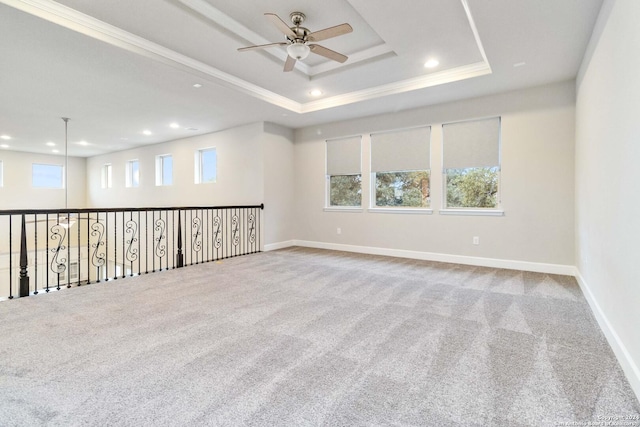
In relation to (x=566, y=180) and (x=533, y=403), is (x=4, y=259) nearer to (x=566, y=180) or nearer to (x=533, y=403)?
(x=533, y=403)

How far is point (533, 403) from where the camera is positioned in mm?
1608

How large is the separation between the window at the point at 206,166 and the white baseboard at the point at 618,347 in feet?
23.2

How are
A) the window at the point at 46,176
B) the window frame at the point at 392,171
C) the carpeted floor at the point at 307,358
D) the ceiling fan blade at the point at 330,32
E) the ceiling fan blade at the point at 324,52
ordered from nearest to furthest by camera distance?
the carpeted floor at the point at 307,358 → the ceiling fan blade at the point at 330,32 → the ceiling fan blade at the point at 324,52 → the window frame at the point at 392,171 → the window at the point at 46,176

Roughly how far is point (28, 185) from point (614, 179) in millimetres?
13609

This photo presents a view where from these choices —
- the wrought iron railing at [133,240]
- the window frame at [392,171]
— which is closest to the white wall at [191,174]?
the wrought iron railing at [133,240]

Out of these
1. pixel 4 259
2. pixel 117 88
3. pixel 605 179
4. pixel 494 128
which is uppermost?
pixel 117 88

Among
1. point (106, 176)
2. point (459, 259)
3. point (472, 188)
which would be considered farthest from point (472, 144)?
point (106, 176)

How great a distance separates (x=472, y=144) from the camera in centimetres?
500

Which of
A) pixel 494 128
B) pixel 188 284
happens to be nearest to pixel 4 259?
Answer: pixel 188 284

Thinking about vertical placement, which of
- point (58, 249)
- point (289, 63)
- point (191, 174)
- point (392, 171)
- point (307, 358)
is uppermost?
point (289, 63)

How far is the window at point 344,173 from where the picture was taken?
630cm

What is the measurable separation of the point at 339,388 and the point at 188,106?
5226 mm

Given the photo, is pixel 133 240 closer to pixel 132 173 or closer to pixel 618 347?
pixel 132 173

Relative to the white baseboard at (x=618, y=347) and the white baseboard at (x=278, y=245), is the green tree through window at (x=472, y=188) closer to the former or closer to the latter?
the white baseboard at (x=618, y=347)
